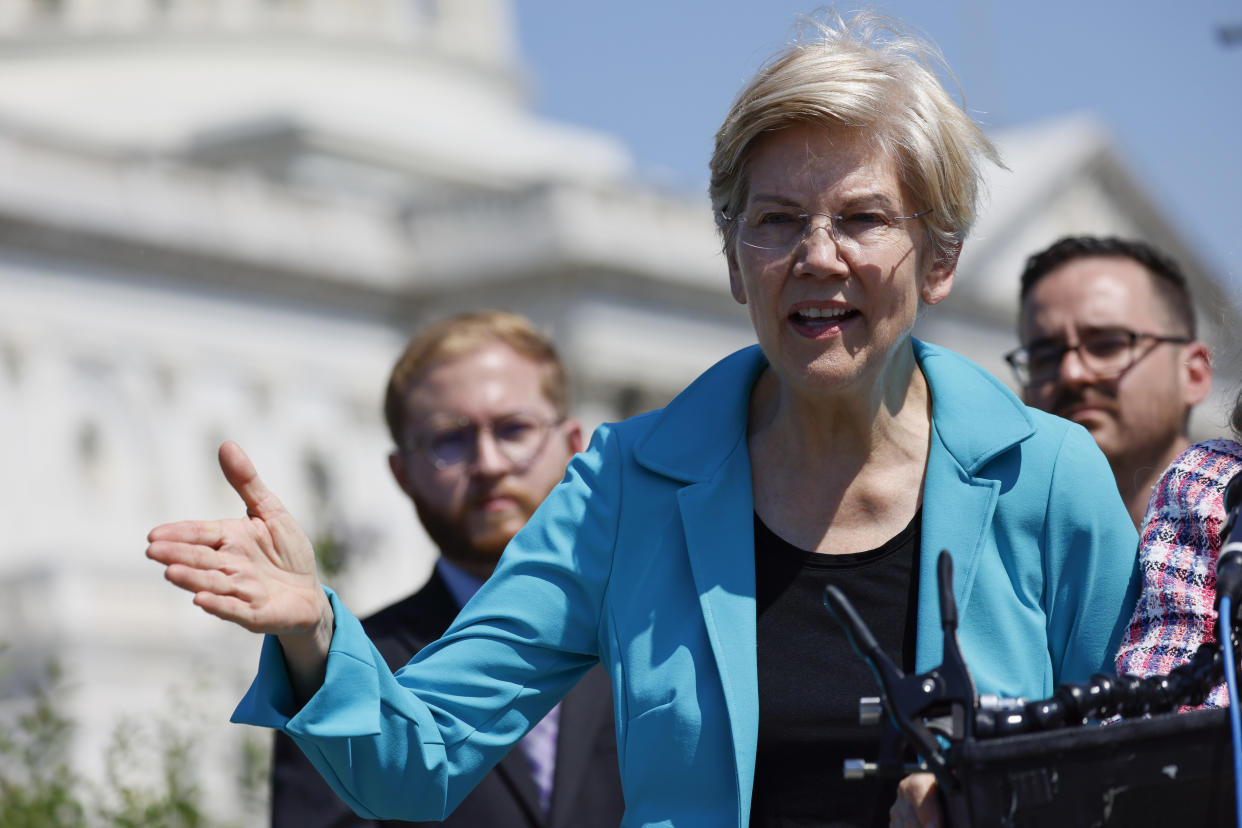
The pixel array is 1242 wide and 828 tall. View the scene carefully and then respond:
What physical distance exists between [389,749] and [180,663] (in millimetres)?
25036

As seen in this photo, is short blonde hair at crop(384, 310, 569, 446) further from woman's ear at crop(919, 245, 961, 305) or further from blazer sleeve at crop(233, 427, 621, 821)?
woman's ear at crop(919, 245, 961, 305)

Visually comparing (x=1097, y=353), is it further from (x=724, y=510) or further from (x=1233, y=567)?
(x=1233, y=567)

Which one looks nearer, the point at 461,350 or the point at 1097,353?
the point at 1097,353

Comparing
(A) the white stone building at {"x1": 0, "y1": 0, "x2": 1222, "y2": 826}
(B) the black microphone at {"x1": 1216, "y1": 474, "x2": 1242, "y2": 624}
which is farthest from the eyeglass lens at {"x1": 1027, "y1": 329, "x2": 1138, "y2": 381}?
(A) the white stone building at {"x1": 0, "y1": 0, "x2": 1222, "y2": 826}

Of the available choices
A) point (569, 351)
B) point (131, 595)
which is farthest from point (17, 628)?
point (569, 351)

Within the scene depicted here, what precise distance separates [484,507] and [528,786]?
2.36 ft

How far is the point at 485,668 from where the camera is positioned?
11.5 ft

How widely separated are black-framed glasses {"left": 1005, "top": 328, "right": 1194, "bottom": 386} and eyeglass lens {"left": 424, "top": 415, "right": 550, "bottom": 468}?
1059 mm

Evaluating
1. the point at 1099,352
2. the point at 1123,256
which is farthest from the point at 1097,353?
the point at 1123,256

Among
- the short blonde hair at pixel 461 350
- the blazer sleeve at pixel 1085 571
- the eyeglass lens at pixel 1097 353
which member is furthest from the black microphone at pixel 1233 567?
the short blonde hair at pixel 461 350

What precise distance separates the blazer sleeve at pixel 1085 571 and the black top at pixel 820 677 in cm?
19

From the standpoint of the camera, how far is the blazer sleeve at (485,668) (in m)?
3.36

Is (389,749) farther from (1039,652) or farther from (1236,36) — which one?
(1236,36)

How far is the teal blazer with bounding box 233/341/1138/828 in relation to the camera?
332 cm
